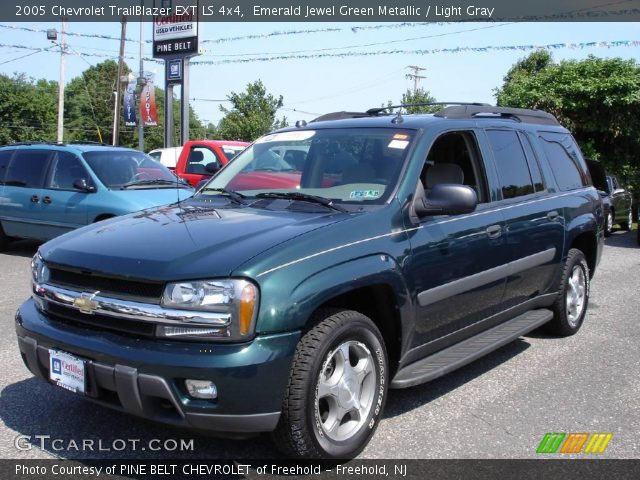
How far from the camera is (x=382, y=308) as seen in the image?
362cm

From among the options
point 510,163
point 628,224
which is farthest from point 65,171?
point 628,224

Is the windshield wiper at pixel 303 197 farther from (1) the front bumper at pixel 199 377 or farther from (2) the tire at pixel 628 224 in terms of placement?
(2) the tire at pixel 628 224

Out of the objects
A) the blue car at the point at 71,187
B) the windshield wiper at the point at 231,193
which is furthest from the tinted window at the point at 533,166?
the blue car at the point at 71,187

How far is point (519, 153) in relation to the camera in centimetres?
510

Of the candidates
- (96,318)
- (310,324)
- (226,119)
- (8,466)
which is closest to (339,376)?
(310,324)

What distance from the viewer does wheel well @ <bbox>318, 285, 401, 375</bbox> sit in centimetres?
350

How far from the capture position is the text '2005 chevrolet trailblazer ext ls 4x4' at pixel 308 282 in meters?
2.87

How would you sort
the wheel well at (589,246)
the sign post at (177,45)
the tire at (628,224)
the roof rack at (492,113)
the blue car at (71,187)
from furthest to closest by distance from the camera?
the sign post at (177,45) < the tire at (628,224) < the blue car at (71,187) < the wheel well at (589,246) < the roof rack at (492,113)

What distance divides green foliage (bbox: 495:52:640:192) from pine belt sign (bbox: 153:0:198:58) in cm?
1080

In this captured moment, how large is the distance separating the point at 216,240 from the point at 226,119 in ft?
104

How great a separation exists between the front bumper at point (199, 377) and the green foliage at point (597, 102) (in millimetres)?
15104

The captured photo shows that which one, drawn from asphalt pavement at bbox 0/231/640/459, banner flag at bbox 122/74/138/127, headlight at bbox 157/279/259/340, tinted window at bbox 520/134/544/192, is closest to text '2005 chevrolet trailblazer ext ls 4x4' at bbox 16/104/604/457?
headlight at bbox 157/279/259/340

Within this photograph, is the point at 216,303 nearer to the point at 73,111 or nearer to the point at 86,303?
the point at 86,303

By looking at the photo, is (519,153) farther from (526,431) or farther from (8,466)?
(8,466)
